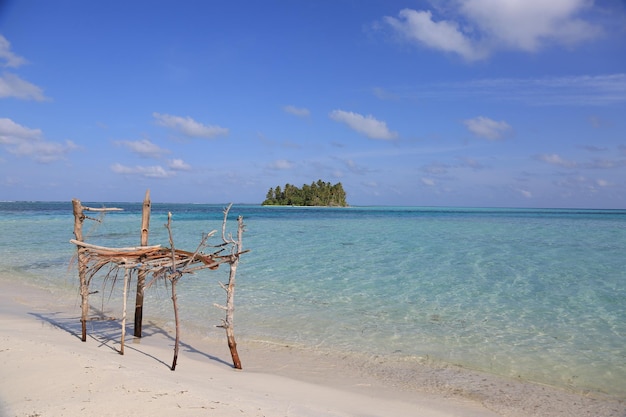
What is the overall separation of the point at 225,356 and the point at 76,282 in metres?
9.35

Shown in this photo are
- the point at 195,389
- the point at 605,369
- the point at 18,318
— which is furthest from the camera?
the point at 18,318

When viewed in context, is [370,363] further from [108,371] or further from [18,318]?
[18,318]

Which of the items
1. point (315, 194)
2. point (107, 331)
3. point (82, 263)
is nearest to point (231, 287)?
point (82, 263)

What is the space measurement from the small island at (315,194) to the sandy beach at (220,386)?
113193mm

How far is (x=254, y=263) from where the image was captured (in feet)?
A: 59.5

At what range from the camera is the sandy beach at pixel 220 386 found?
4.73 metres

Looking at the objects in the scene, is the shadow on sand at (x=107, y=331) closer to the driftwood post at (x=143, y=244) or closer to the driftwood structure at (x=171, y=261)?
the driftwood post at (x=143, y=244)

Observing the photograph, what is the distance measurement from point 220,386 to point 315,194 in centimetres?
11539

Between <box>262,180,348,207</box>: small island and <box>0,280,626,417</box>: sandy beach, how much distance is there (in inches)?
4456

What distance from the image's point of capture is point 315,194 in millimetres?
120938

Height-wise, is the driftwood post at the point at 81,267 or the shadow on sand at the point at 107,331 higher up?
the driftwood post at the point at 81,267

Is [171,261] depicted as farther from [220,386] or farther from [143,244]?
[220,386]

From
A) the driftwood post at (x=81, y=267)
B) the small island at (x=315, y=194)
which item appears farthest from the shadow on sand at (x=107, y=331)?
the small island at (x=315, y=194)

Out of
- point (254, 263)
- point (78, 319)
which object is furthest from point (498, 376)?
point (254, 263)
